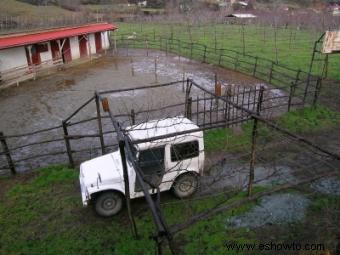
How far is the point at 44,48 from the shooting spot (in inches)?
999

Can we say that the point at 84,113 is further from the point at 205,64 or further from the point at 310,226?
the point at 205,64

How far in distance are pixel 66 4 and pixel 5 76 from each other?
187 feet

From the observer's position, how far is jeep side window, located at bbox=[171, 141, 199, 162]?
27.2 feet

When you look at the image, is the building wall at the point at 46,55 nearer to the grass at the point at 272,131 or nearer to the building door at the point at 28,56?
the building door at the point at 28,56

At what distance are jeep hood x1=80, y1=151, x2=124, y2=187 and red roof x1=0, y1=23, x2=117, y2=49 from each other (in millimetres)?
16239

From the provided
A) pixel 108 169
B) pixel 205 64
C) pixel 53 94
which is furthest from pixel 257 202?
pixel 205 64

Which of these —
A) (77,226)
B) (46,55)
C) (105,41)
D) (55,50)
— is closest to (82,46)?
(55,50)

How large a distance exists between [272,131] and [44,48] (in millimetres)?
Answer: 20197

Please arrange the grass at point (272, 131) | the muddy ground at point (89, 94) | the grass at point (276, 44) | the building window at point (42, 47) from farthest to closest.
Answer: the grass at point (276, 44) → the building window at point (42, 47) → the muddy ground at point (89, 94) → the grass at point (272, 131)

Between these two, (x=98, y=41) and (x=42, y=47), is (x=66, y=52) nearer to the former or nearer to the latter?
(x=42, y=47)

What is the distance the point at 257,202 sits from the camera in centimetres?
877

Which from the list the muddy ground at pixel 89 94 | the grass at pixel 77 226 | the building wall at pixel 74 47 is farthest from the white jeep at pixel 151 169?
the building wall at pixel 74 47

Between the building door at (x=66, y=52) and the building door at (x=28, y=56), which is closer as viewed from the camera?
the building door at (x=28, y=56)

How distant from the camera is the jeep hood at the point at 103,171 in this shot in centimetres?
799
